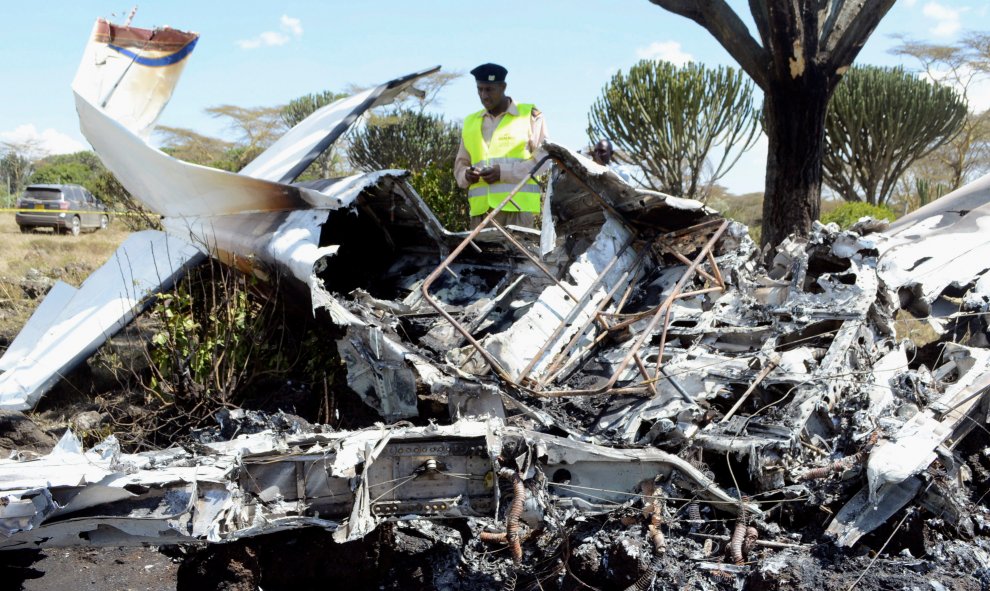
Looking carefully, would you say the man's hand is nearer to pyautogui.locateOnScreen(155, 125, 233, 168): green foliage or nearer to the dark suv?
the dark suv

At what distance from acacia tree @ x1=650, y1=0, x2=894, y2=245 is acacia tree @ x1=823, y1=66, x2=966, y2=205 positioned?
30.8 ft

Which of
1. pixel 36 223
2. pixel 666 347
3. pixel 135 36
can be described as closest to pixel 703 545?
pixel 666 347

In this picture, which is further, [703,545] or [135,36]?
[135,36]

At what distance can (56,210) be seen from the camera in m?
19.8

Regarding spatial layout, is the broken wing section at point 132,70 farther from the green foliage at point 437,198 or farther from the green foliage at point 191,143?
the green foliage at point 191,143

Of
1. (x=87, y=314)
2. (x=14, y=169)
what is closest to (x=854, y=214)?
(x=87, y=314)

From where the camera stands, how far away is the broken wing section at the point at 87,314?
6.31 meters

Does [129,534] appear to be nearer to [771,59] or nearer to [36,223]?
[771,59]

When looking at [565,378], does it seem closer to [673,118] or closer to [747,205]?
[673,118]

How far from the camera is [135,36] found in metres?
7.36

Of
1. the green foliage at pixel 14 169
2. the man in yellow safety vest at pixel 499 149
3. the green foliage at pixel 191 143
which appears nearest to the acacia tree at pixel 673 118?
the man in yellow safety vest at pixel 499 149

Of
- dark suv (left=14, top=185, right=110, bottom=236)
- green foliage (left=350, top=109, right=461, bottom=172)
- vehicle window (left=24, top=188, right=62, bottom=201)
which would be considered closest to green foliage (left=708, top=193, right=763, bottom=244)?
green foliage (left=350, top=109, right=461, bottom=172)

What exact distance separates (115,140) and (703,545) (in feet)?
19.0

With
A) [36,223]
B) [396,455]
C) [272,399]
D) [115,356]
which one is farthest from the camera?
[36,223]
